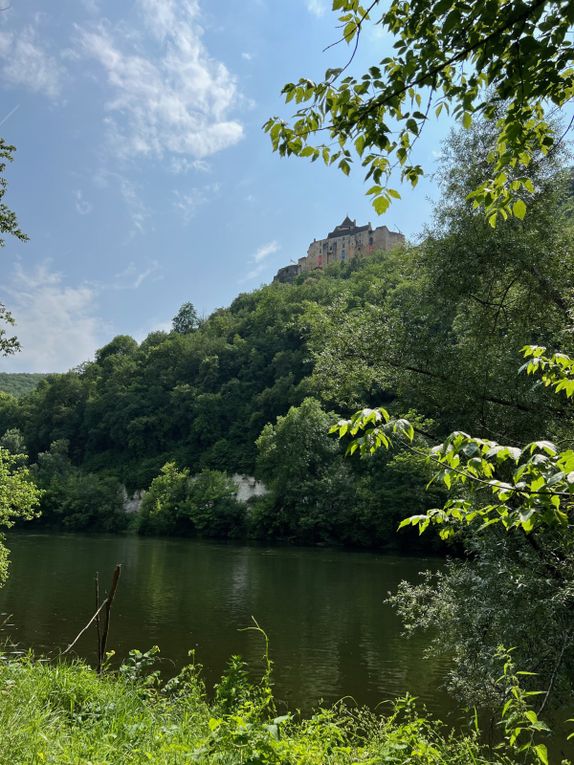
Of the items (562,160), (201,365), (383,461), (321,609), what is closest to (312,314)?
(562,160)

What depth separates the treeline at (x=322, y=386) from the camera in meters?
10.7

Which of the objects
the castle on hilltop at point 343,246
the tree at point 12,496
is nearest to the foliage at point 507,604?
the tree at point 12,496

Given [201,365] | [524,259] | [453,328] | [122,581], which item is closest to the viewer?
Answer: [524,259]

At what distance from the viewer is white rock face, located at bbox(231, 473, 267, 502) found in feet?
228

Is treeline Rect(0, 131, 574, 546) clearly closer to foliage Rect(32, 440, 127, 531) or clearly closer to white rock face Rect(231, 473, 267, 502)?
foliage Rect(32, 440, 127, 531)

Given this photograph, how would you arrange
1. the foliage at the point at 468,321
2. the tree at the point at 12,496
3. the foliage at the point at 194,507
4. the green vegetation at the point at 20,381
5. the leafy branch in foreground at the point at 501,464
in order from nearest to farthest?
the leafy branch in foreground at the point at 501,464
the foliage at the point at 468,321
the tree at the point at 12,496
the foliage at the point at 194,507
the green vegetation at the point at 20,381

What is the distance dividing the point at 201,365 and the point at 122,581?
2917 inches

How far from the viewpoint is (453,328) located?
12.0 metres

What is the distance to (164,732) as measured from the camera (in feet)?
16.8

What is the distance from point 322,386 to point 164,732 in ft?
29.3

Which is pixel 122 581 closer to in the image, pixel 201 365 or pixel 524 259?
pixel 524 259

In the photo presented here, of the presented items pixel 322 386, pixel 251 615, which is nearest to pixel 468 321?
pixel 322 386

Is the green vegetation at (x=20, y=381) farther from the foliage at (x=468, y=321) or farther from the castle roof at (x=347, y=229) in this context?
the foliage at (x=468, y=321)

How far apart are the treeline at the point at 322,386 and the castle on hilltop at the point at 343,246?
15625 mm
